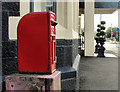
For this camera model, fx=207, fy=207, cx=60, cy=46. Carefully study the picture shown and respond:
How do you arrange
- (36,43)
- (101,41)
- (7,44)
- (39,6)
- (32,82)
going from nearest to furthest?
(32,82) < (36,43) < (7,44) < (39,6) < (101,41)

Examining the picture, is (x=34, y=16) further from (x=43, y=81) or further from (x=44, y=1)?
(x=44, y=1)

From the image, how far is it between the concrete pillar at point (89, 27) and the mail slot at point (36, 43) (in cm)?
1245

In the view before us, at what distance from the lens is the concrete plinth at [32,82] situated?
2209 millimetres

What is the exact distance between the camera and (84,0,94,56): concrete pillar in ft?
48.0

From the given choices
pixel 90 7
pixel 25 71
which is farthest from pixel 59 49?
pixel 90 7

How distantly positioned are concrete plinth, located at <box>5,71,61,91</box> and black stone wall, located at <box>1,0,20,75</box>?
5.13 ft

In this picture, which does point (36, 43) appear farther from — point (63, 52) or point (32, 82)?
point (63, 52)

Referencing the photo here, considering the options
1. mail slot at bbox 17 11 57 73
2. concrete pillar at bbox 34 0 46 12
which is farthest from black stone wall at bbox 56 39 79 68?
mail slot at bbox 17 11 57 73

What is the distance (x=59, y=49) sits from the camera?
4.51 metres

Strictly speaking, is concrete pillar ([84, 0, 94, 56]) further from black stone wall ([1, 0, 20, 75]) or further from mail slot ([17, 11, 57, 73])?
mail slot ([17, 11, 57, 73])

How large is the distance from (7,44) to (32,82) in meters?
1.72

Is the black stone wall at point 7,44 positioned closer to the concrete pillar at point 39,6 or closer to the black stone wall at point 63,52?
the concrete pillar at point 39,6

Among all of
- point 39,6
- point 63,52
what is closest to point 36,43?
point 63,52

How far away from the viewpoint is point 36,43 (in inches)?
97.8
